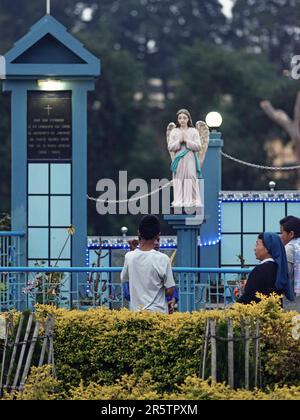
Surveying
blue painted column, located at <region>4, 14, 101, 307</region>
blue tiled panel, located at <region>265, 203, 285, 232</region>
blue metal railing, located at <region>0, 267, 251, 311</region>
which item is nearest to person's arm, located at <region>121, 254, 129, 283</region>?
blue metal railing, located at <region>0, 267, 251, 311</region>

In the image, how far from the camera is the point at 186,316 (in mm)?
11008

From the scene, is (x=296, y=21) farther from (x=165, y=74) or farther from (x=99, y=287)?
(x=99, y=287)

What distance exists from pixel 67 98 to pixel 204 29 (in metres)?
38.2

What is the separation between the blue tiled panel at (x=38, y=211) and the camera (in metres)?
17.5

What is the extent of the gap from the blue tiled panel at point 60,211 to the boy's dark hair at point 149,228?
5.96 metres

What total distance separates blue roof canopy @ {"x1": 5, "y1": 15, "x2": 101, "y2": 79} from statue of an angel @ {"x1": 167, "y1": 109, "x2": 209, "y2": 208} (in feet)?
3.75

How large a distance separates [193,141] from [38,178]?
6.01 feet

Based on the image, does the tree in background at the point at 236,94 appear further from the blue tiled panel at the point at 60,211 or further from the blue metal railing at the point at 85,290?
the blue metal railing at the point at 85,290

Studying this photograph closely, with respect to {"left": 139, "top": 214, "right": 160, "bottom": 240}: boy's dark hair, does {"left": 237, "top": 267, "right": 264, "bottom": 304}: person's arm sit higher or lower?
lower

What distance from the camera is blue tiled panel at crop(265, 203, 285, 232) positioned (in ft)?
61.4

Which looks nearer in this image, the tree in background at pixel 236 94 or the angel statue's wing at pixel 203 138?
the angel statue's wing at pixel 203 138

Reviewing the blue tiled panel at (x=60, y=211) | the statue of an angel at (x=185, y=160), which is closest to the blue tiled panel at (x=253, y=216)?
the statue of an angel at (x=185, y=160)

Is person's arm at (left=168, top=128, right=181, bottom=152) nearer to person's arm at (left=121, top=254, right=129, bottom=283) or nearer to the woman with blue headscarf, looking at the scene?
person's arm at (left=121, top=254, right=129, bottom=283)

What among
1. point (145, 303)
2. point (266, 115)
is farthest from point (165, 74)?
point (145, 303)
